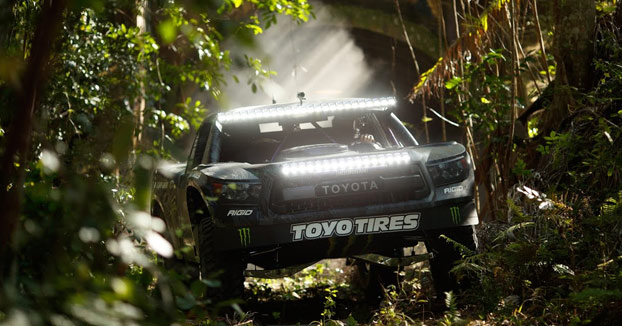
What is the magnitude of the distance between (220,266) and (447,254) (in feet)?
5.07

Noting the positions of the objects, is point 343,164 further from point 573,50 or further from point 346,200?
point 573,50

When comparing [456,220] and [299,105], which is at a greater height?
[299,105]

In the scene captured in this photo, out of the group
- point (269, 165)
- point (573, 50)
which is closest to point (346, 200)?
point (269, 165)

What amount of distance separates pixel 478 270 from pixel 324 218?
1.09 meters

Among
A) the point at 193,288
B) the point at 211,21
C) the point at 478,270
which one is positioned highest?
the point at 211,21

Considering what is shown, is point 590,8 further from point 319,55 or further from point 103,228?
point 319,55

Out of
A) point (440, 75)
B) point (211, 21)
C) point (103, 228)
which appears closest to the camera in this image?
point (211, 21)

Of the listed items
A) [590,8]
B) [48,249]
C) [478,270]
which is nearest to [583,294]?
[478,270]

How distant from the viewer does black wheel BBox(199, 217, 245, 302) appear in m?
5.82

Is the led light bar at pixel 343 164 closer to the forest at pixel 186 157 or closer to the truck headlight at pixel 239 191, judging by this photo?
the truck headlight at pixel 239 191

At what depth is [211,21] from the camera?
2.24 m

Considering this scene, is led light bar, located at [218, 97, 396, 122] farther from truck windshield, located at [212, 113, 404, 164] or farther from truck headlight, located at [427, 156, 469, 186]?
truck headlight, located at [427, 156, 469, 186]

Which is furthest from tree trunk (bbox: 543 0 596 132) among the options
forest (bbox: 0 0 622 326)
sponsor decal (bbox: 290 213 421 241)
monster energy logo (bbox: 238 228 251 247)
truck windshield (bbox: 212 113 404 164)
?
monster energy logo (bbox: 238 228 251 247)

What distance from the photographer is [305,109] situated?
7074mm
